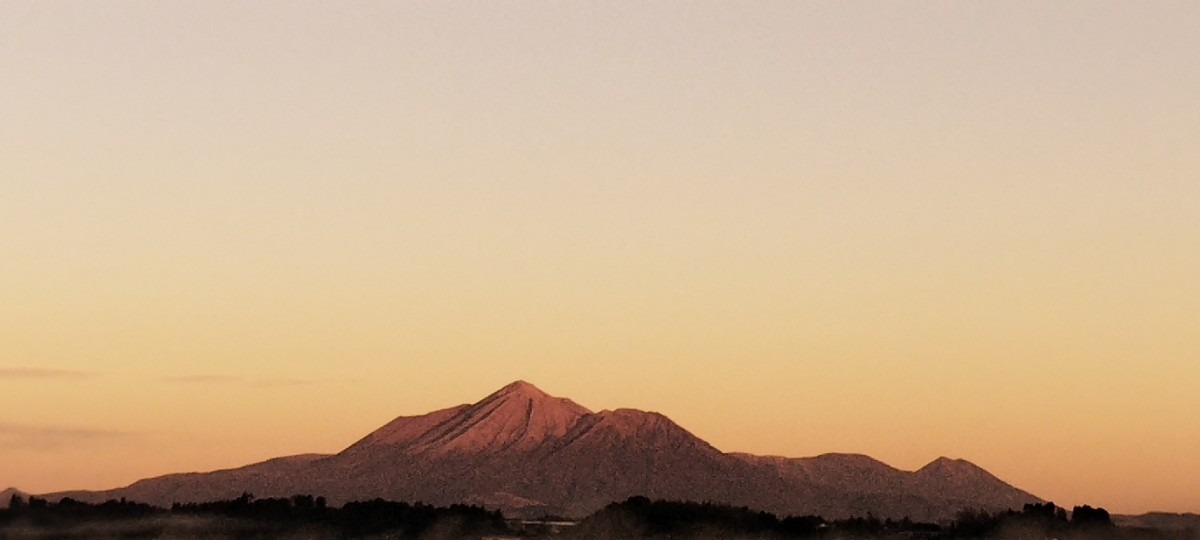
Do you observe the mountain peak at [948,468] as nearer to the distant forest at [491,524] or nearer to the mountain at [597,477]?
the mountain at [597,477]

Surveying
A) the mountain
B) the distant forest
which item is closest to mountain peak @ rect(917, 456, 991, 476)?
the mountain

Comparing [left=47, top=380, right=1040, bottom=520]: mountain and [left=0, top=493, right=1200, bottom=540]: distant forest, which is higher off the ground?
[left=47, top=380, right=1040, bottom=520]: mountain

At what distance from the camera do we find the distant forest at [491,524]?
61531 millimetres

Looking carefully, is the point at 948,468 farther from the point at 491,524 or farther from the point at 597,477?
the point at 491,524

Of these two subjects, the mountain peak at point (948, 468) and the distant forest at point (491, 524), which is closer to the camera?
the distant forest at point (491, 524)

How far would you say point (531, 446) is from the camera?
19312 cm

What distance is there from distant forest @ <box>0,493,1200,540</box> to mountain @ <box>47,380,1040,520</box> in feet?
295

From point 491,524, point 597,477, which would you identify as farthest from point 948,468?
point 491,524

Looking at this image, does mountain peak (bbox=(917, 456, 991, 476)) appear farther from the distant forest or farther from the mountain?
the distant forest

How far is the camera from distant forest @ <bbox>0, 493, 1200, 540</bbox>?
6153 centimetres

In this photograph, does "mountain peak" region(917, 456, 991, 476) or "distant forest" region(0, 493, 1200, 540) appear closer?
"distant forest" region(0, 493, 1200, 540)

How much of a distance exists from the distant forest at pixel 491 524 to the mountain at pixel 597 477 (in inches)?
3540

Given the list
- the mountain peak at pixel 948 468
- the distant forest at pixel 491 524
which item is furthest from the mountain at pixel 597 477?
the distant forest at pixel 491 524

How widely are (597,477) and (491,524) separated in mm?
111853
